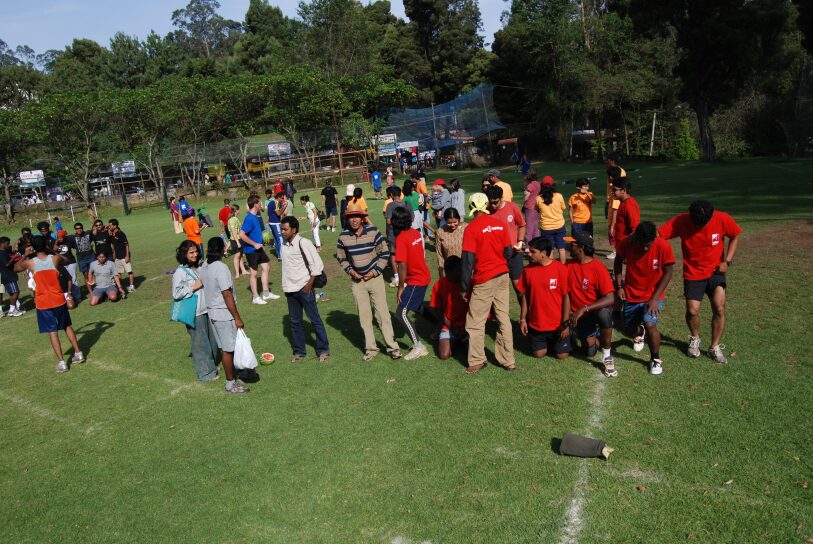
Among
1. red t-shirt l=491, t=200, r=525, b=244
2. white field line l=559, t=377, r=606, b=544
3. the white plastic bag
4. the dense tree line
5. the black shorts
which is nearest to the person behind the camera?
white field line l=559, t=377, r=606, b=544

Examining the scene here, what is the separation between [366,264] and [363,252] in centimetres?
16

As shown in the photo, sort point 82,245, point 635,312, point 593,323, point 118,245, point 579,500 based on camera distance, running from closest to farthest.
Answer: point 579,500, point 635,312, point 593,323, point 82,245, point 118,245

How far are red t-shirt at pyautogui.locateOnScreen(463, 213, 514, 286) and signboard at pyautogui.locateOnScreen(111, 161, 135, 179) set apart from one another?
136 ft

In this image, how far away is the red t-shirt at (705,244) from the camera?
6641mm

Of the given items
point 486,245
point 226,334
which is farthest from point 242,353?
point 486,245

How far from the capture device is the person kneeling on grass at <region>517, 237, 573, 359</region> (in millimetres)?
7176

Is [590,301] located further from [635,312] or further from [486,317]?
[486,317]

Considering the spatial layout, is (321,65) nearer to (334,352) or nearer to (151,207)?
(151,207)

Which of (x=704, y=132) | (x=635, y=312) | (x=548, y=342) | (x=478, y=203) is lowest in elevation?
(x=548, y=342)

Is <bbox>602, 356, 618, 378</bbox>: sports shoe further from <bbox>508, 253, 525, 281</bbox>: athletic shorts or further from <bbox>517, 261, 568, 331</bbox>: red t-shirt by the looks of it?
<bbox>508, 253, 525, 281</bbox>: athletic shorts

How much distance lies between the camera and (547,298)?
723cm

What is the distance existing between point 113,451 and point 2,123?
4059 centimetres

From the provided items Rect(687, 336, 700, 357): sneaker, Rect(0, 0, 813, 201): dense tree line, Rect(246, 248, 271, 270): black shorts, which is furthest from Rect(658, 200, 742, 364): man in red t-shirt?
Rect(0, 0, 813, 201): dense tree line

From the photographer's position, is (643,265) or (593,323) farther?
Answer: (593,323)
